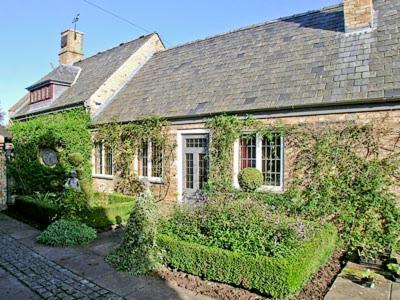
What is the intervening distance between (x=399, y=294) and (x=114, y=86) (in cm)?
1537

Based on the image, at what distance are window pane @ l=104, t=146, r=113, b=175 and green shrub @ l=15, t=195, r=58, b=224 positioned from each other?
141 inches

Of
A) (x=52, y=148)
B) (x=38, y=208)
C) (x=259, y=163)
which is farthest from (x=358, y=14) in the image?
(x=52, y=148)

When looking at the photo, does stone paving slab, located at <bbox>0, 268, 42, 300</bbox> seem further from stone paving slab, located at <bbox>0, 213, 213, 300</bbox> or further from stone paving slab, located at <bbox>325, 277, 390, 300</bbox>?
stone paving slab, located at <bbox>325, 277, 390, 300</bbox>

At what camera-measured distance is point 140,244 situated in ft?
23.5

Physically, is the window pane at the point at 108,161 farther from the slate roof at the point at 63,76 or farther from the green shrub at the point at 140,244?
the green shrub at the point at 140,244

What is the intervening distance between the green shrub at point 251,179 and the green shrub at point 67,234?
469 centimetres

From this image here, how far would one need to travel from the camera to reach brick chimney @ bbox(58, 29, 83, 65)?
2432 cm

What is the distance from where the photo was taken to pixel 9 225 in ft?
36.2

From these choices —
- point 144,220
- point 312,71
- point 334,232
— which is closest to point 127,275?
point 144,220

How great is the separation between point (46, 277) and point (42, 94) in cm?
1774

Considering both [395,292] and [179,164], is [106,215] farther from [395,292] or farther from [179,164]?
[395,292]

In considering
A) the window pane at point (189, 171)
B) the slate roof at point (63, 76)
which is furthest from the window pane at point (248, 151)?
the slate roof at point (63, 76)

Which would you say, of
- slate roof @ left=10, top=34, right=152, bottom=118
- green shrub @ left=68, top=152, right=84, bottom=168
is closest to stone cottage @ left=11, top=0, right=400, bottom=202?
slate roof @ left=10, top=34, right=152, bottom=118

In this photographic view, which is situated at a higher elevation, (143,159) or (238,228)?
(143,159)
